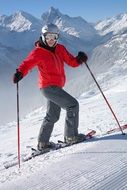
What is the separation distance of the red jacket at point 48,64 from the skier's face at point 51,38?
14cm

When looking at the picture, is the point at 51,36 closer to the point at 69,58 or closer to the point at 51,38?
the point at 51,38

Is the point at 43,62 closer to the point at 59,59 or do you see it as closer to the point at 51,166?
the point at 59,59

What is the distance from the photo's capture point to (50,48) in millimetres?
6984

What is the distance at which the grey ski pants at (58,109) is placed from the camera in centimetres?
698

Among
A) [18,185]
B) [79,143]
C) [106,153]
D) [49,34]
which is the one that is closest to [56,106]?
[79,143]

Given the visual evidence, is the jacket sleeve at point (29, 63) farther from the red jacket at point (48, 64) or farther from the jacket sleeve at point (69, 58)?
the jacket sleeve at point (69, 58)

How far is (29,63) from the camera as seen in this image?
21.9ft

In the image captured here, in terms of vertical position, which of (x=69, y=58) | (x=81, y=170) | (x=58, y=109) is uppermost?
(x=69, y=58)

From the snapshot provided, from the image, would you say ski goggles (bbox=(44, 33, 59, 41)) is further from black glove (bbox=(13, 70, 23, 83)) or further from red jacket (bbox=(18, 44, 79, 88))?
black glove (bbox=(13, 70, 23, 83))

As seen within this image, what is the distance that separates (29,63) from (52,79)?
1.80 ft

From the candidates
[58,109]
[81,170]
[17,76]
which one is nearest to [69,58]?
[58,109]

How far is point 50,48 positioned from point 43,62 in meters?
0.28

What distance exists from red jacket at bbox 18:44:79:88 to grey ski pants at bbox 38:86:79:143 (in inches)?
5.4

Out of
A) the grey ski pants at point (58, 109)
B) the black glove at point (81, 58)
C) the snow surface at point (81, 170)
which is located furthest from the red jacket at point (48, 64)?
the snow surface at point (81, 170)
